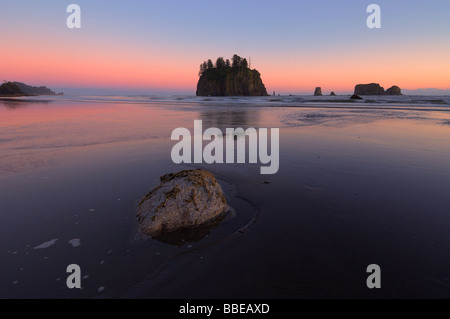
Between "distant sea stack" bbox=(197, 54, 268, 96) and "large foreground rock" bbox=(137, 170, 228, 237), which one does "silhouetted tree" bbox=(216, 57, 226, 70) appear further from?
"large foreground rock" bbox=(137, 170, 228, 237)

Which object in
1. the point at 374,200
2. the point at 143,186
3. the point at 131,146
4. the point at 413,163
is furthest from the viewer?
the point at 131,146

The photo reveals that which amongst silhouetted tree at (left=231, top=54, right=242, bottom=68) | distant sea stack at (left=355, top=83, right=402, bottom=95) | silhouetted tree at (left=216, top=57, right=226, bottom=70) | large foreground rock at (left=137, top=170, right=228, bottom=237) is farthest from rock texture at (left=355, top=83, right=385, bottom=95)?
large foreground rock at (left=137, top=170, right=228, bottom=237)

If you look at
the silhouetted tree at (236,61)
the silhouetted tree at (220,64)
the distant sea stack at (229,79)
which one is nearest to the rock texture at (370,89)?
the distant sea stack at (229,79)

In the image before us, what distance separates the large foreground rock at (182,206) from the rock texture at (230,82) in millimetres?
123232

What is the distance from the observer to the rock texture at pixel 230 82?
122062 millimetres

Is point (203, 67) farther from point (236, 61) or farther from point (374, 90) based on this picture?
point (374, 90)

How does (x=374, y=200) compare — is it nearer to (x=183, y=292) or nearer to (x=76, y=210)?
(x=183, y=292)

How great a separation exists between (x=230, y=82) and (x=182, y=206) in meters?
125

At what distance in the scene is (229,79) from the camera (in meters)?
122

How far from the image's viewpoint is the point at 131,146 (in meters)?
7.89

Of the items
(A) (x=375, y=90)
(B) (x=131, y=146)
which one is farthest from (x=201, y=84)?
(B) (x=131, y=146)

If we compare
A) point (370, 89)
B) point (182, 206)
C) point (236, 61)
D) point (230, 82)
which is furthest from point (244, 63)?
point (182, 206)

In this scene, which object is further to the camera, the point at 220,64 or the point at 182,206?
the point at 220,64
